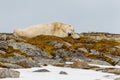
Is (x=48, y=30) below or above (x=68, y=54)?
above

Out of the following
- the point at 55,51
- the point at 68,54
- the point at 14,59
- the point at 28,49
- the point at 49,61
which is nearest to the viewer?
the point at 14,59

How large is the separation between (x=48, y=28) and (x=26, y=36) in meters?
4.61

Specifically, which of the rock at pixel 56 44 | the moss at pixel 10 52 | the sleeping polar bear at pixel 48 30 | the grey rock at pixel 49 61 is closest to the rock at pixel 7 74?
the moss at pixel 10 52

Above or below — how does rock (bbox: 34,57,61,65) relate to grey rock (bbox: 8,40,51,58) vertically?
below

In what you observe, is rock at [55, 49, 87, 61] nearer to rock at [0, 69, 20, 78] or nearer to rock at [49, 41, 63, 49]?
rock at [49, 41, 63, 49]

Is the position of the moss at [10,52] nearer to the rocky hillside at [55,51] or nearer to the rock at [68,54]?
the rocky hillside at [55,51]

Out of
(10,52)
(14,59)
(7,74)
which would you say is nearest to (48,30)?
(10,52)

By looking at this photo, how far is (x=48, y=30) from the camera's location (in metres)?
65.8

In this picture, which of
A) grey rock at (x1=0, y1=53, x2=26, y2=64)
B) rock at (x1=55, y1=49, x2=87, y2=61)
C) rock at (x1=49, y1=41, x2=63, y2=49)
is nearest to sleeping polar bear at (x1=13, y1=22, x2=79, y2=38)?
rock at (x1=49, y1=41, x2=63, y2=49)

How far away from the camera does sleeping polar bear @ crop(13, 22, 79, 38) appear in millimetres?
64250

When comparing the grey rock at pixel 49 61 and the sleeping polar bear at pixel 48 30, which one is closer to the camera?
the grey rock at pixel 49 61

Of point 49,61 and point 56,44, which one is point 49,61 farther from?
point 56,44

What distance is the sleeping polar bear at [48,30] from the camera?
6425 centimetres

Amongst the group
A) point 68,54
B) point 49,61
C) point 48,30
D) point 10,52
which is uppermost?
point 48,30
